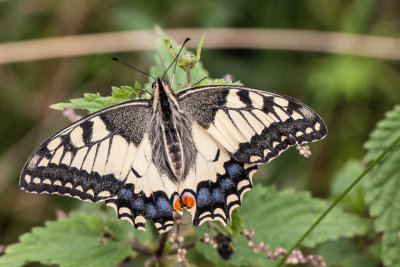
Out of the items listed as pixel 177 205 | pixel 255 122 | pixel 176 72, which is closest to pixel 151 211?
pixel 177 205

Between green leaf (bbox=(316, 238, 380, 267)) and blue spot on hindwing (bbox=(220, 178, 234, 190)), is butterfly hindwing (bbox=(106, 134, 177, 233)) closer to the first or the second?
blue spot on hindwing (bbox=(220, 178, 234, 190))

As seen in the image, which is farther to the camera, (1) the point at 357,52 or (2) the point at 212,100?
(1) the point at 357,52

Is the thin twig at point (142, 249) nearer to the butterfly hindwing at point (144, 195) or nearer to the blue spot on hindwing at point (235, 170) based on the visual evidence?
the butterfly hindwing at point (144, 195)

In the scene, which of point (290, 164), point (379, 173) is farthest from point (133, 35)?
point (379, 173)

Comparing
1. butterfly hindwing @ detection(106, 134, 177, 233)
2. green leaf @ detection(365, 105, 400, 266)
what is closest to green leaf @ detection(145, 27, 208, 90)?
butterfly hindwing @ detection(106, 134, 177, 233)

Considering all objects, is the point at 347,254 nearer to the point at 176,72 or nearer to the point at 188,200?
the point at 188,200

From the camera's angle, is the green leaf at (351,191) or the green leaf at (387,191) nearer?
the green leaf at (387,191)

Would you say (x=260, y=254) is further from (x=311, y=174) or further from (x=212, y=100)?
(x=311, y=174)

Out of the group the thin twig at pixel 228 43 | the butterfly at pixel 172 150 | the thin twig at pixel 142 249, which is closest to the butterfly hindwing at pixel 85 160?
the butterfly at pixel 172 150
